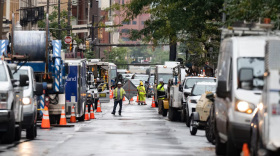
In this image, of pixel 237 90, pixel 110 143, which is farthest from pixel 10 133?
pixel 237 90

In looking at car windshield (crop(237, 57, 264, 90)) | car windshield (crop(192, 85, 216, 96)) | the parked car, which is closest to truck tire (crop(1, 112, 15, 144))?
car windshield (crop(237, 57, 264, 90))

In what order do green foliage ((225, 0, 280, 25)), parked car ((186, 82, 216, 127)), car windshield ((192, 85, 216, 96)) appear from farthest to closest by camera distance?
1. car windshield ((192, 85, 216, 96))
2. parked car ((186, 82, 216, 127))
3. green foliage ((225, 0, 280, 25))

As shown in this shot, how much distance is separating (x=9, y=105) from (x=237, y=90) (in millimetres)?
5422

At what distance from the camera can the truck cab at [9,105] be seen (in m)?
14.6

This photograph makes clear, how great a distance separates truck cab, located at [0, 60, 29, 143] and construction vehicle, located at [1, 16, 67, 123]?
6599mm

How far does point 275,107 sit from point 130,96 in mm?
40440

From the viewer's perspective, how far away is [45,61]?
23469 mm

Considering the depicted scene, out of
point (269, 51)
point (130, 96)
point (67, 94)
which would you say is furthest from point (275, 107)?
point (130, 96)

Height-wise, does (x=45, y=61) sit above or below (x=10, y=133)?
above

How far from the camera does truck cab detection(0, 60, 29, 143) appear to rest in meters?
14.6

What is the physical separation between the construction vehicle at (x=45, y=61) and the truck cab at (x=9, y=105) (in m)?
6.60

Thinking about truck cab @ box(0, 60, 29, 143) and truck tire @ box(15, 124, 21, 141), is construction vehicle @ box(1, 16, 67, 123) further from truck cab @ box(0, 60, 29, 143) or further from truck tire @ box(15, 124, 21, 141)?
truck cab @ box(0, 60, 29, 143)

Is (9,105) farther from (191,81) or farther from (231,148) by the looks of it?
(191,81)

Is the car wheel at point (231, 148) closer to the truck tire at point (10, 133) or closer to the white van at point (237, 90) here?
the white van at point (237, 90)
